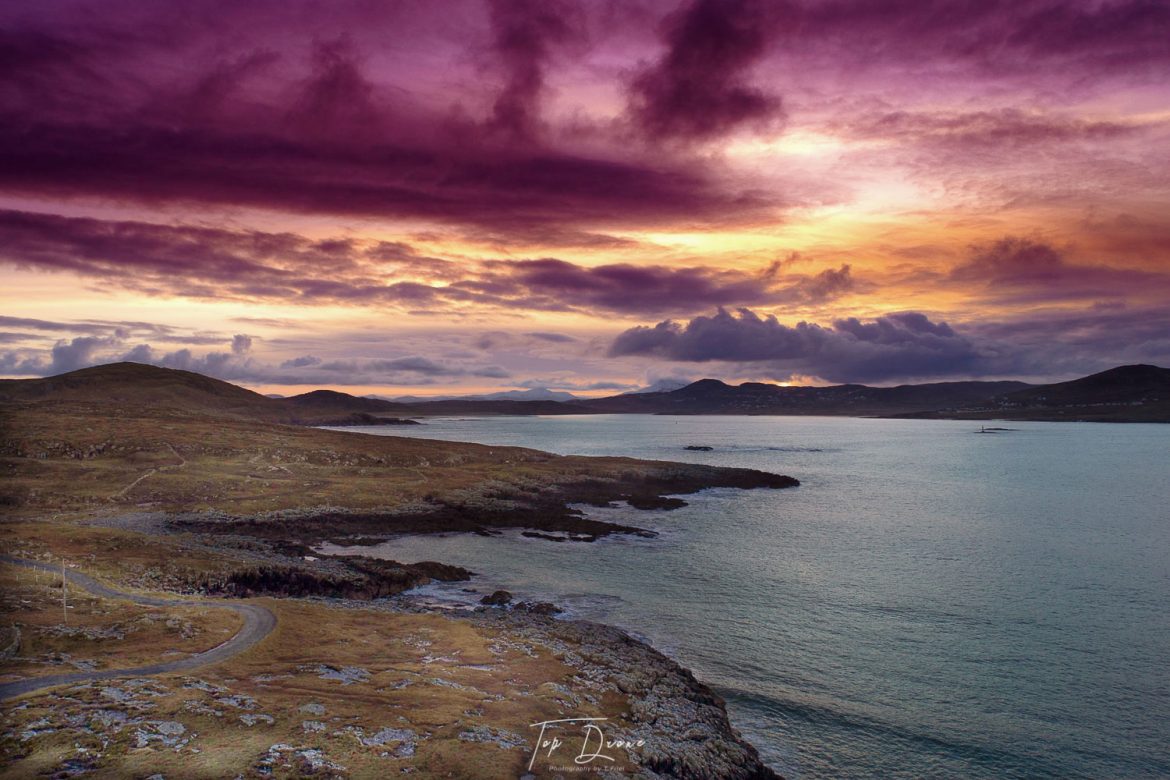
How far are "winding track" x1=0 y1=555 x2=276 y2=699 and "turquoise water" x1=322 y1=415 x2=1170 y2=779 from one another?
17.9 metres

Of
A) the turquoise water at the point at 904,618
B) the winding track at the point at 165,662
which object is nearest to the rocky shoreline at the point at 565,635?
the turquoise water at the point at 904,618

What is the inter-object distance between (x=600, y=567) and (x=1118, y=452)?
21260cm

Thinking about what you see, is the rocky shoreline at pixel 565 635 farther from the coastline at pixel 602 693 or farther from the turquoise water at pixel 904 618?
the turquoise water at pixel 904 618

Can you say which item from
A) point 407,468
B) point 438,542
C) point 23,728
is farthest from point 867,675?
point 407,468

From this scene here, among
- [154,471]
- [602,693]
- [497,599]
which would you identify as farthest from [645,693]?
[154,471]

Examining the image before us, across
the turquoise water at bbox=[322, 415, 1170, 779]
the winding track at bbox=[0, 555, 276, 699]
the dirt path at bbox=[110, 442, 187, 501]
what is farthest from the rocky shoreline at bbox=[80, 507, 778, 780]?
the dirt path at bbox=[110, 442, 187, 501]

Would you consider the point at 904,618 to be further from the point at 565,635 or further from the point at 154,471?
the point at 154,471

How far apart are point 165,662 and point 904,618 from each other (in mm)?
47065

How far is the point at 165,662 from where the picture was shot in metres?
28.0

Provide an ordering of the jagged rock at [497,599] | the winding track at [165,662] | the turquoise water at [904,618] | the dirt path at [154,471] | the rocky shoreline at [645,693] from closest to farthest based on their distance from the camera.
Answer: the winding track at [165,662], the rocky shoreline at [645,693], the turquoise water at [904,618], the jagged rock at [497,599], the dirt path at [154,471]

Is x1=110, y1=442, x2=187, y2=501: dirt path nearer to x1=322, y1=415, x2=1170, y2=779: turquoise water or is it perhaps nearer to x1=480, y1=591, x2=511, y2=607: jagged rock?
x1=322, y1=415, x2=1170, y2=779: turquoise water

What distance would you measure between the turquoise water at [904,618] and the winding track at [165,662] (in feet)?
58.8

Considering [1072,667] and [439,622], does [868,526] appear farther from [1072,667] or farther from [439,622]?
[439,622]

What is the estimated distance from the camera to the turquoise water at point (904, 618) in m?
28.9
